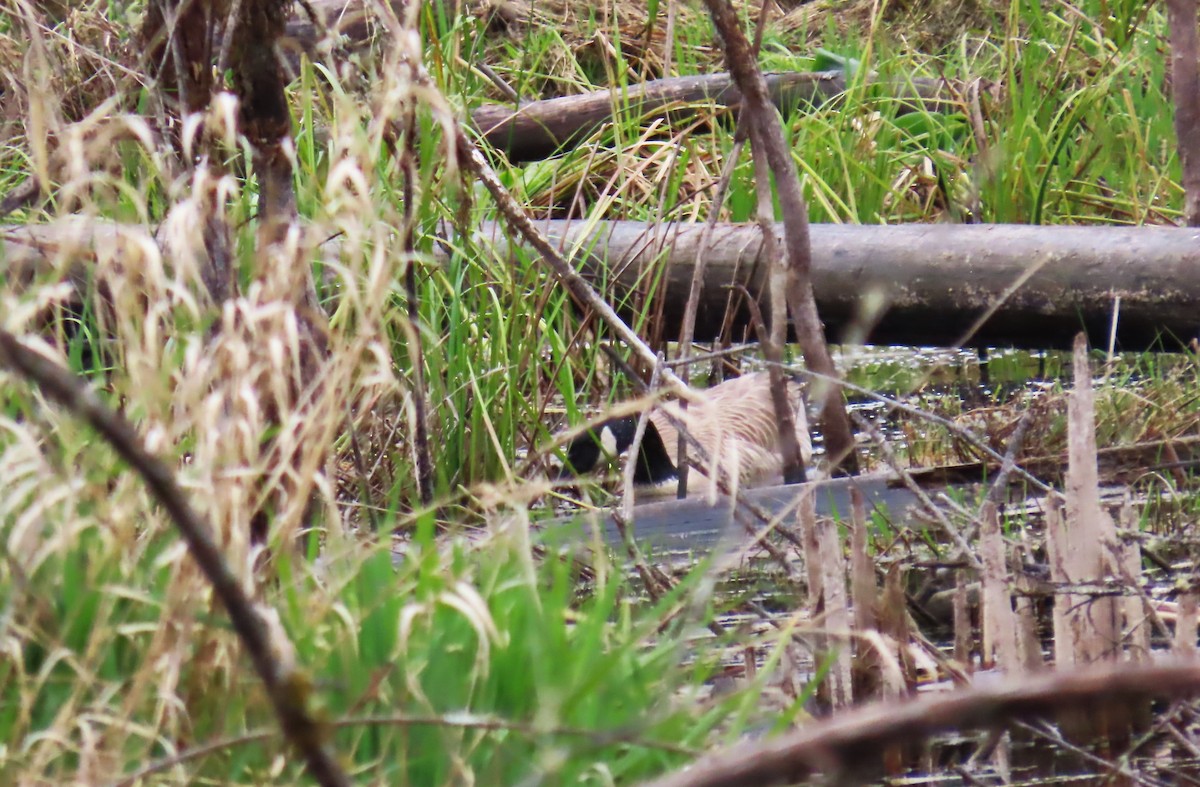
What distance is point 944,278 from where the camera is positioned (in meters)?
4.90

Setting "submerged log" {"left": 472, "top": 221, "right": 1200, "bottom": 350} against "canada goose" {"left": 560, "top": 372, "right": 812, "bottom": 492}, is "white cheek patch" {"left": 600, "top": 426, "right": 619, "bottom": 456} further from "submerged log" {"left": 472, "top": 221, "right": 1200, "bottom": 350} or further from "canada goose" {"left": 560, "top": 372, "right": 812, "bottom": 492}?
"submerged log" {"left": 472, "top": 221, "right": 1200, "bottom": 350}

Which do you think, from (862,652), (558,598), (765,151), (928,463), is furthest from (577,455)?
(558,598)

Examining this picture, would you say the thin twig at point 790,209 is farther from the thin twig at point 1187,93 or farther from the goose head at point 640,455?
the thin twig at point 1187,93

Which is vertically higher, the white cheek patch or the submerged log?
the submerged log

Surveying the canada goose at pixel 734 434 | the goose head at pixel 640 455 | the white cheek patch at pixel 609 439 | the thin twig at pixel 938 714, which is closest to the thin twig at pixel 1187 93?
the canada goose at pixel 734 434

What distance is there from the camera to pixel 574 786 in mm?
1879

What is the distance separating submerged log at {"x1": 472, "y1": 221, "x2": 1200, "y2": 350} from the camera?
4.61 meters

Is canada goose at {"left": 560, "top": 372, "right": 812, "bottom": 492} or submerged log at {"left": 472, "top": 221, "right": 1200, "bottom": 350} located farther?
canada goose at {"left": 560, "top": 372, "right": 812, "bottom": 492}

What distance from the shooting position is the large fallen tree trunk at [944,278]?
4609 mm

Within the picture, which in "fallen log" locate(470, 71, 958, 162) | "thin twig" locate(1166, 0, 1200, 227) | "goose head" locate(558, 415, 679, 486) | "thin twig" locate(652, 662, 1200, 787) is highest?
"fallen log" locate(470, 71, 958, 162)

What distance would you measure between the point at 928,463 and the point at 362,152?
10.1 feet

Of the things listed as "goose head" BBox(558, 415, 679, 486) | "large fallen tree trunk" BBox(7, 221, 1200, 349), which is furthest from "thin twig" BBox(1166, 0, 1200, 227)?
"goose head" BBox(558, 415, 679, 486)

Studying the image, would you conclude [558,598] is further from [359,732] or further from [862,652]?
[862,652]

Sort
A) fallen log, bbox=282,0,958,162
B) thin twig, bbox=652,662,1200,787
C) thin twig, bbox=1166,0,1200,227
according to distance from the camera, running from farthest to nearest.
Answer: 1. fallen log, bbox=282,0,958,162
2. thin twig, bbox=1166,0,1200,227
3. thin twig, bbox=652,662,1200,787
